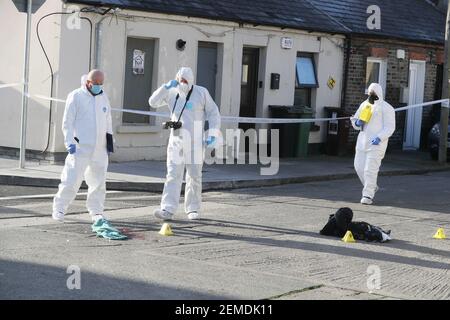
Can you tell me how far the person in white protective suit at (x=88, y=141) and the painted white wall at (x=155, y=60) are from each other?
5870 mm

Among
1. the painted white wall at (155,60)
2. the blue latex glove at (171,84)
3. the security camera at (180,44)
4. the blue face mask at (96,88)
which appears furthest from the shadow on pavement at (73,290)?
the security camera at (180,44)

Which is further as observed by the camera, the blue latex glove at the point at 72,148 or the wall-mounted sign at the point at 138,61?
the wall-mounted sign at the point at 138,61

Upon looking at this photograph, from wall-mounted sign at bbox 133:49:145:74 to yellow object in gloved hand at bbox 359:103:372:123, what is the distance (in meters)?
5.31

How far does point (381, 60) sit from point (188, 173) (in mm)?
13126

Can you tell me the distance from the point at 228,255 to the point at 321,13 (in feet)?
45.6

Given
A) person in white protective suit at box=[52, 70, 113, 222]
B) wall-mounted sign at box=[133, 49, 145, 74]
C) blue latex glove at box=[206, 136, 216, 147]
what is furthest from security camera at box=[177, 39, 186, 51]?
person in white protective suit at box=[52, 70, 113, 222]

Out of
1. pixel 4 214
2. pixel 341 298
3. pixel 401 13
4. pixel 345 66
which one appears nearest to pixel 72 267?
pixel 341 298

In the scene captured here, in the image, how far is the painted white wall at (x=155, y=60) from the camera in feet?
53.3

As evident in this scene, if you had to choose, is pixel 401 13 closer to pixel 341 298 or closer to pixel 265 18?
pixel 265 18

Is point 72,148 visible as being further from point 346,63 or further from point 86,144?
point 346,63

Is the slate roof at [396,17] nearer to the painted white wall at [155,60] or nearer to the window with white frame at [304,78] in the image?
the window with white frame at [304,78]

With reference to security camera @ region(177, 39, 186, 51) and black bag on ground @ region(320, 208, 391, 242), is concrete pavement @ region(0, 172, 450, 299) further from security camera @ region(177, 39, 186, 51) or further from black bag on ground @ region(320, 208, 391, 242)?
security camera @ region(177, 39, 186, 51)

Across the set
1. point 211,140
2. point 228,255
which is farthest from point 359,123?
point 228,255

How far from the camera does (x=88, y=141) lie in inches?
407
